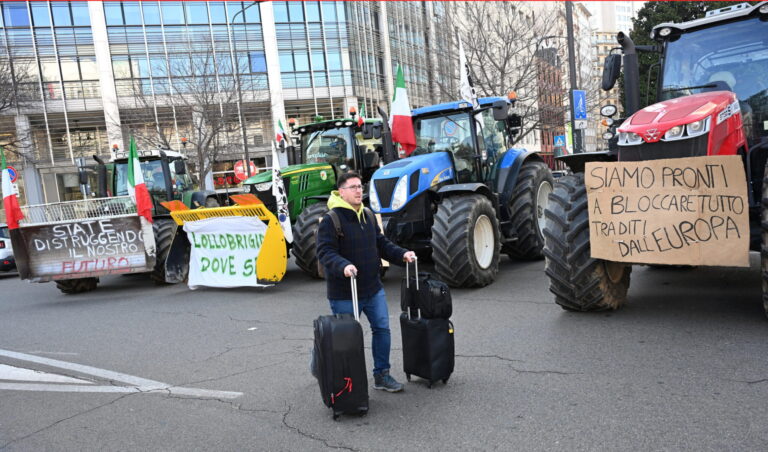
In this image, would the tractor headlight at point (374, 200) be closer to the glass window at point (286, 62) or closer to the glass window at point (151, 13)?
the glass window at point (286, 62)

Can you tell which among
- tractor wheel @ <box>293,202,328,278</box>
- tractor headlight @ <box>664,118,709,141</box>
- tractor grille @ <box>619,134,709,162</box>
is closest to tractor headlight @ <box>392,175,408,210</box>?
tractor wheel @ <box>293,202,328,278</box>

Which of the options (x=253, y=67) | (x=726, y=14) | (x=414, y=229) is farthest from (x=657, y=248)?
(x=253, y=67)

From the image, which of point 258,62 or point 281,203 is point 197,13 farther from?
point 281,203

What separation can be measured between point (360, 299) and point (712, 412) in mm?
2407

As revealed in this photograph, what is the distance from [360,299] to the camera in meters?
4.40

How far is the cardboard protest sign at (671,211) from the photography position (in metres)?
4.89

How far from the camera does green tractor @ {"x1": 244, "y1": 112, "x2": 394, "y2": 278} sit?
33.0ft

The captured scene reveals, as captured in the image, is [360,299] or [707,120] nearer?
[360,299]

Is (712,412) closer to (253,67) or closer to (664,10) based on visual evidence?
(664,10)

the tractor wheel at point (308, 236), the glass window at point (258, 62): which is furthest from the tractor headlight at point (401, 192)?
the glass window at point (258, 62)

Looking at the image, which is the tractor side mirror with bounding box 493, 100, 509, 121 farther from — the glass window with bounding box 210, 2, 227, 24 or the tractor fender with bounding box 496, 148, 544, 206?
the glass window with bounding box 210, 2, 227, 24

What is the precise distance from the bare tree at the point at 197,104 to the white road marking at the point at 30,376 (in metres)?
16.1

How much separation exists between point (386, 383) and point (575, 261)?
230 centimetres

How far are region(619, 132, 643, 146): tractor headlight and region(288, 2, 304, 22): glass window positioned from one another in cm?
3285
